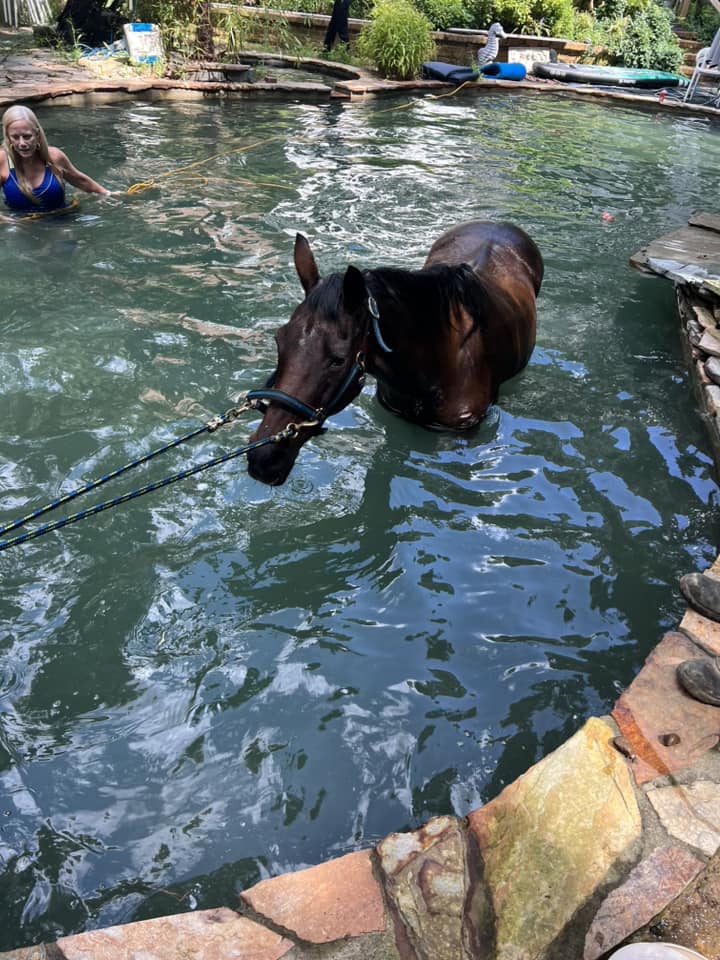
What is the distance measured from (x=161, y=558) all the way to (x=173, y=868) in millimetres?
1610

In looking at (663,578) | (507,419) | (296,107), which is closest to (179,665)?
(663,578)

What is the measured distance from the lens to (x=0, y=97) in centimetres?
1153

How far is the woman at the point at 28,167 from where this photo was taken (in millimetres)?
7055

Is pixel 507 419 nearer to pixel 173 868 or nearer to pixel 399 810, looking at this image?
pixel 399 810

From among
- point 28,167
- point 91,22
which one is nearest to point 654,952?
point 28,167

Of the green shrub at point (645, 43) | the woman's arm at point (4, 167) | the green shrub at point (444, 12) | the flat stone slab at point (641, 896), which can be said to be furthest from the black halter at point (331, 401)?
the green shrub at point (645, 43)

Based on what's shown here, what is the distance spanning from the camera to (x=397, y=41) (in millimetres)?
16656

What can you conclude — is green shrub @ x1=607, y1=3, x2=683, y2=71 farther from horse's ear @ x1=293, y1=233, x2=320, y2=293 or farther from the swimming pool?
horse's ear @ x1=293, y1=233, x2=320, y2=293

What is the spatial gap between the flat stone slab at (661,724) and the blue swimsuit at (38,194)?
24.1ft

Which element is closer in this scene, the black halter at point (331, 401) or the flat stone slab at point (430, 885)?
the flat stone slab at point (430, 885)

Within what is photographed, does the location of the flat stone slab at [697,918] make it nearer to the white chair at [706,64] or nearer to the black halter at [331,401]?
the black halter at [331,401]

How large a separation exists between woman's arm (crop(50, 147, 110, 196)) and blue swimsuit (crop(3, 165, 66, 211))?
0.29 meters

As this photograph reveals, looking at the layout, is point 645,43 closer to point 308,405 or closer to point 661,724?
point 308,405

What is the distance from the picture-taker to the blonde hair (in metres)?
7.06
